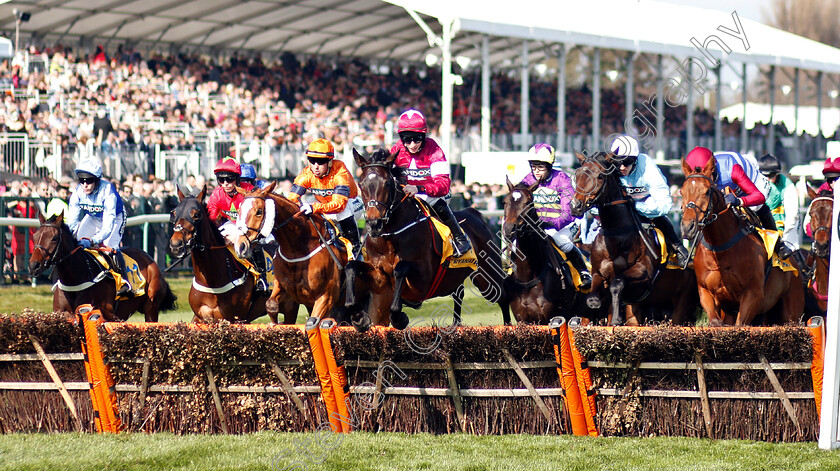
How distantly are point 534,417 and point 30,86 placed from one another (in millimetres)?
14671

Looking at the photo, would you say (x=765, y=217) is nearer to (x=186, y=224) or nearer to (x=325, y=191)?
(x=325, y=191)

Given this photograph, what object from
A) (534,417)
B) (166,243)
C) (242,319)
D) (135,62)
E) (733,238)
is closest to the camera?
(534,417)

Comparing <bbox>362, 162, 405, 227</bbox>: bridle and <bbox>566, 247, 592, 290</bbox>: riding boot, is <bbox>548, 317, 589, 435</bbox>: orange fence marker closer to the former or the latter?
<bbox>362, 162, 405, 227</bbox>: bridle

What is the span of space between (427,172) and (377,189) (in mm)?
982

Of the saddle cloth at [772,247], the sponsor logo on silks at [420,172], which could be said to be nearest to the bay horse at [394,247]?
the sponsor logo on silks at [420,172]

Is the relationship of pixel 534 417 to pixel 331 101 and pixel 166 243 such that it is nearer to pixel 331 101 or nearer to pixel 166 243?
pixel 166 243

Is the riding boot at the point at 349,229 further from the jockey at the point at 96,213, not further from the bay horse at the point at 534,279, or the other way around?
the jockey at the point at 96,213

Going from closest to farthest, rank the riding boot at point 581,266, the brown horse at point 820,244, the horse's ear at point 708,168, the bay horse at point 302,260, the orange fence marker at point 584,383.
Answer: the orange fence marker at point 584,383
the horse's ear at point 708,168
the bay horse at point 302,260
the brown horse at point 820,244
the riding boot at point 581,266

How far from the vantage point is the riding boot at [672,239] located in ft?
27.5

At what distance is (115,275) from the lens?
28.3 feet

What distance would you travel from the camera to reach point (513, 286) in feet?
27.0

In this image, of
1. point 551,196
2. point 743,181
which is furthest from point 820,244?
point 551,196

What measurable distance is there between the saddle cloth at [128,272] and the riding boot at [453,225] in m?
2.70

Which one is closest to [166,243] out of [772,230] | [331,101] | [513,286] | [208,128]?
[208,128]
